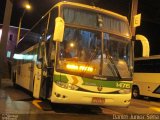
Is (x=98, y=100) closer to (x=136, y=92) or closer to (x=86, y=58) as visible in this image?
(x=86, y=58)

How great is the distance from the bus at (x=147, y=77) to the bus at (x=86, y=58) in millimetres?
10312

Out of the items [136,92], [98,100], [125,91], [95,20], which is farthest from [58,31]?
[136,92]

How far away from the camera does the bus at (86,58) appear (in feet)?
34.5

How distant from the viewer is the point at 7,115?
367 inches

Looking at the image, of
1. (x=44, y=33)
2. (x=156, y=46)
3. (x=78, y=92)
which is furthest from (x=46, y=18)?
(x=156, y=46)

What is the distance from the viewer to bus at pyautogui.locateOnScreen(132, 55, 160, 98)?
21656 mm

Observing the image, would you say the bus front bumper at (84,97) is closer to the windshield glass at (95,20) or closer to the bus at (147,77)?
the windshield glass at (95,20)

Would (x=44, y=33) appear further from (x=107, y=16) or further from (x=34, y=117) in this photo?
(x=34, y=117)

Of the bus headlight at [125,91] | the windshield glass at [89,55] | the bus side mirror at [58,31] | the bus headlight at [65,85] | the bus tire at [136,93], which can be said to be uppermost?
the bus side mirror at [58,31]

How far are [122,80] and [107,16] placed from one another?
2395mm

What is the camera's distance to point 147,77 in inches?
899

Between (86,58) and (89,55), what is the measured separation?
156 mm

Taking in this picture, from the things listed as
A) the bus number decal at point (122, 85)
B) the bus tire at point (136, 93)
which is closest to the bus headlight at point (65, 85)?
the bus number decal at point (122, 85)

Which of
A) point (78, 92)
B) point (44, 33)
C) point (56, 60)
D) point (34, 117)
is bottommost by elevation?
point (34, 117)
